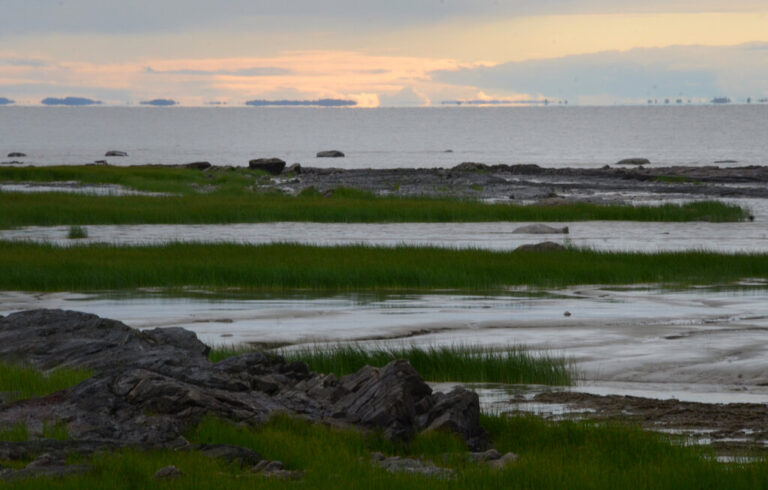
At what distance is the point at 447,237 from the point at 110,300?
17863mm

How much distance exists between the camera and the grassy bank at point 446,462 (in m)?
8.49

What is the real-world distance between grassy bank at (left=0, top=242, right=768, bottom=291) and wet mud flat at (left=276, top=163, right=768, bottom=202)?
94.1 feet

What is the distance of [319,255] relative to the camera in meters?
28.3

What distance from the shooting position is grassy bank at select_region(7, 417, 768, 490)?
334 inches

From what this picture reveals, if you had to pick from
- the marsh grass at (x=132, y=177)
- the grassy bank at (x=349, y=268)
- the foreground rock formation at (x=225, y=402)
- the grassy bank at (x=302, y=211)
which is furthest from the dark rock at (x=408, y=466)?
the marsh grass at (x=132, y=177)

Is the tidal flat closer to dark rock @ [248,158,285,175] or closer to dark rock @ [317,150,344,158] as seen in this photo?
dark rock @ [248,158,285,175]

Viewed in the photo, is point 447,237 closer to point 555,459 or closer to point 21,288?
point 21,288

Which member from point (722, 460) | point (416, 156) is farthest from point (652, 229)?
point (416, 156)

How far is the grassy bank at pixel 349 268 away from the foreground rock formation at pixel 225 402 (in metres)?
12.6

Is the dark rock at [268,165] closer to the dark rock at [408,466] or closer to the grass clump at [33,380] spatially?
the grass clump at [33,380]

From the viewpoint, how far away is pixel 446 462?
972 cm

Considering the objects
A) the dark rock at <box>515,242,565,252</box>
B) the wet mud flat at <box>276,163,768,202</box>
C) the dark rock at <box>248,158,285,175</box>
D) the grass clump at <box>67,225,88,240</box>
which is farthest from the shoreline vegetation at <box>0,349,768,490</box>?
the dark rock at <box>248,158,285,175</box>

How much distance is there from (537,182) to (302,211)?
95.9 ft

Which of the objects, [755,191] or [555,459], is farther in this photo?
[755,191]
